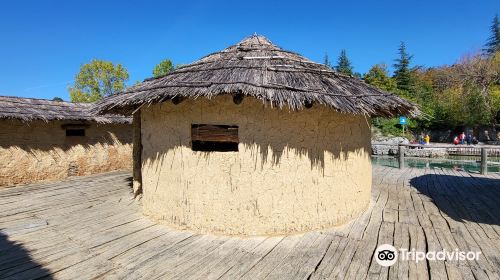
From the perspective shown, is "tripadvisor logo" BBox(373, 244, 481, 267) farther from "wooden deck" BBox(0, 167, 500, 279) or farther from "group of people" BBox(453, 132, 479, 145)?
"group of people" BBox(453, 132, 479, 145)

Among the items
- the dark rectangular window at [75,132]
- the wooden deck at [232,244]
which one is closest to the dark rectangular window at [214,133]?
the wooden deck at [232,244]

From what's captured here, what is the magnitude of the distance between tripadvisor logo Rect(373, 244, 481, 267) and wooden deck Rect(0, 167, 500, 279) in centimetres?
9

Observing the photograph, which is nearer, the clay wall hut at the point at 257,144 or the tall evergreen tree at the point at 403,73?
the clay wall hut at the point at 257,144

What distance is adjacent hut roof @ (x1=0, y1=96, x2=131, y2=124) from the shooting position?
327 inches

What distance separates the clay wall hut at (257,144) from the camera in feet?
14.3

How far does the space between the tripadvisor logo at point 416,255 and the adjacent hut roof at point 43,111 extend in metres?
7.10

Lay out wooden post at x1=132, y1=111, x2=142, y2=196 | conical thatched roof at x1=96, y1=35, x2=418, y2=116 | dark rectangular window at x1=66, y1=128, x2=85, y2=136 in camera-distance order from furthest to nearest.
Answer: dark rectangular window at x1=66, y1=128, x2=85, y2=136 < wooden post at x1=132, y1=111, x2=142, y2=196 < conical thatched roof at x1=96, y1=35, x2=418, y2=116

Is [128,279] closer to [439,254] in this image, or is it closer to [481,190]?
[439,254]

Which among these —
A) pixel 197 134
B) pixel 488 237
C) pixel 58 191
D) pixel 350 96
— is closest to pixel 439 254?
pixel 488 237

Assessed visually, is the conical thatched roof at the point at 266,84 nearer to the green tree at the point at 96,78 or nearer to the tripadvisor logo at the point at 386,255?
the tripadvisor logo at the point at 386,255

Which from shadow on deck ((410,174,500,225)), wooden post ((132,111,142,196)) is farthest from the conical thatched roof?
shadow on deck ((410,174,500,225))

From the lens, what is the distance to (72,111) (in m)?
10.3

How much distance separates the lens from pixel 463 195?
6.88 meters

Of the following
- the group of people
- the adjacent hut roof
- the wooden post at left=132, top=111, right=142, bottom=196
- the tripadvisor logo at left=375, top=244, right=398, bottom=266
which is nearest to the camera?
the tripadvisor logo at left=375, top=244, right=398, bottom=266
